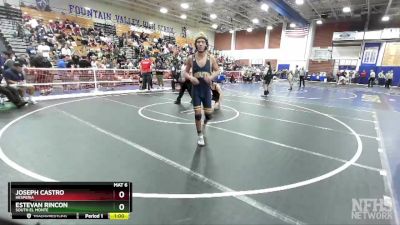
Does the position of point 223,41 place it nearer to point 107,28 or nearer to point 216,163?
point 107,28

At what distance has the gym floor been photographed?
250cm

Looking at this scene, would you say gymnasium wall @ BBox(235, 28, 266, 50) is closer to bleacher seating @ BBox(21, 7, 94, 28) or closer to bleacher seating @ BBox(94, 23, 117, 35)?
bleacher seating @ BBox(94, 23, 117, 35)

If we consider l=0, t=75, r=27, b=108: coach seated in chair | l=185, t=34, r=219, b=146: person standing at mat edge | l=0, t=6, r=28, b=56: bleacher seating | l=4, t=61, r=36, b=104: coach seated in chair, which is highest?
l=0, t=6, r=28, b=56: bleacher seating

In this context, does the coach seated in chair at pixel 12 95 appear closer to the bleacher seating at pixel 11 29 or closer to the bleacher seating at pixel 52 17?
the bleacher seating at pixel 11 29

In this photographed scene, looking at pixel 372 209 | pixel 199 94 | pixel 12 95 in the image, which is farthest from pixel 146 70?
pixel 372 209

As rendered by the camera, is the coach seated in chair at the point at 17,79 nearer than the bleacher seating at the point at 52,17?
Yes

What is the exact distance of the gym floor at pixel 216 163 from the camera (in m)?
2.50

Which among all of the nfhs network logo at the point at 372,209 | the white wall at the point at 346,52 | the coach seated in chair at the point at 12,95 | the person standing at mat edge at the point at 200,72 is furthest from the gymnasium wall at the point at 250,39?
the nfhs network logo at the point at 372,209

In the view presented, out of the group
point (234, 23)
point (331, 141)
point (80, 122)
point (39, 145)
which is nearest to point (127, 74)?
point (80, 122)

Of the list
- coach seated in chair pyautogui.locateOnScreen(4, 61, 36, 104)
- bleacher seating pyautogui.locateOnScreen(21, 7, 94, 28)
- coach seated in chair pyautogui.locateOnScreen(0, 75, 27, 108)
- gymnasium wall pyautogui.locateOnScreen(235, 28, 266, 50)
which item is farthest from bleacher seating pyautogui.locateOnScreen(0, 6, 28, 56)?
gymnasium wall pyautogui.locateOnScreen(235, 28, 266, 50)
